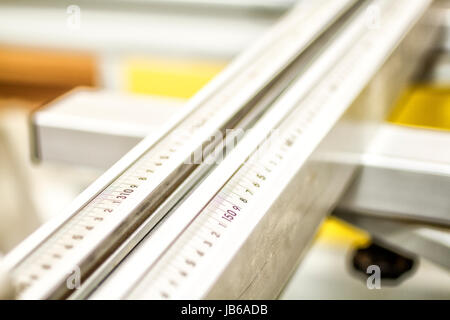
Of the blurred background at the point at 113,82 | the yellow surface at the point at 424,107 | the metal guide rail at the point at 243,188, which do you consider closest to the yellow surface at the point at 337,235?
the blurred background at the point at 113,82

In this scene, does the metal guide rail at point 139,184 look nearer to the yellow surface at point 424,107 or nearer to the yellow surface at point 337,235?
the yellow surface at point 424,107

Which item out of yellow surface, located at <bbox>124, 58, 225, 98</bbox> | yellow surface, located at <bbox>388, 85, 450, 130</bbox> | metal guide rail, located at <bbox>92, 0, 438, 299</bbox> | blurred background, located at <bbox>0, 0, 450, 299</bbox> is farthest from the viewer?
yellow surface, located at <bbox>124, 58, 225, 98</bbox>

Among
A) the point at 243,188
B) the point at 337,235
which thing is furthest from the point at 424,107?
the point at 243,188

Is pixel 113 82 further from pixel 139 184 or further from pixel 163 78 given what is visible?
pixel 139 184

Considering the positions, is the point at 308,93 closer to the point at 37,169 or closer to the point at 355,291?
the point at 355,291

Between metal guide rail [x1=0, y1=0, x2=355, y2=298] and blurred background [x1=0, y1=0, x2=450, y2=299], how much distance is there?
0.19 m

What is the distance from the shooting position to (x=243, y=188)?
23.4 inches

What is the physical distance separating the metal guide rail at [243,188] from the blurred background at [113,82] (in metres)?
0.29

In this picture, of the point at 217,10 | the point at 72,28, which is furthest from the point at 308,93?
the point at 72,28

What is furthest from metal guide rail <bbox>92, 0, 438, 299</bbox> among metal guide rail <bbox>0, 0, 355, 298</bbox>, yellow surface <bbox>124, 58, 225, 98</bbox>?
yellow surface <bbox>124, 58, 225, 98</bbox>

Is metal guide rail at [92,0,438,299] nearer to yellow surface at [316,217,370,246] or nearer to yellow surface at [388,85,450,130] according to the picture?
yellow surface at [388,85,450,130]

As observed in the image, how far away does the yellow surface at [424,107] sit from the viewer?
1.44 metres

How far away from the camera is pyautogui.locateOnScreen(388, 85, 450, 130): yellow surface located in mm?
1436

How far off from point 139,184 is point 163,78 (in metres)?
1.36
